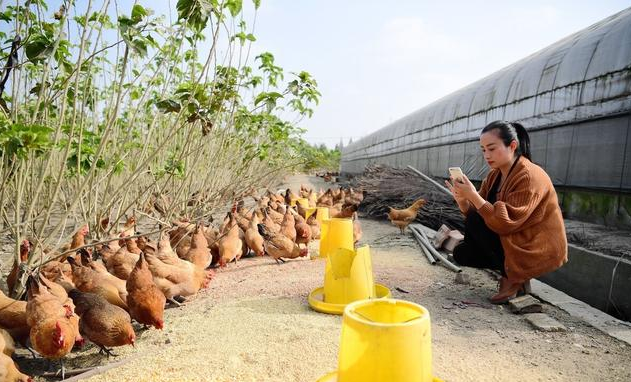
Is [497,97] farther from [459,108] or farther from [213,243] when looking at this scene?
[213,243]

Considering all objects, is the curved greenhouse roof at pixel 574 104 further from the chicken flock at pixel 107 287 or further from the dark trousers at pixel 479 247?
the chicken flock at pixel 107 287

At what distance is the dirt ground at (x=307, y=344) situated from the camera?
2.21 m

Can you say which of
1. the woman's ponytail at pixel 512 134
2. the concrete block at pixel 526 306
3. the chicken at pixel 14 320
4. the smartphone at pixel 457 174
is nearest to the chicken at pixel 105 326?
the chicken at pixel 14 320

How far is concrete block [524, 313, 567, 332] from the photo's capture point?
2746 millimetres

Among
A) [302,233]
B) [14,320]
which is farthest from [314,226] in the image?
[14,320]

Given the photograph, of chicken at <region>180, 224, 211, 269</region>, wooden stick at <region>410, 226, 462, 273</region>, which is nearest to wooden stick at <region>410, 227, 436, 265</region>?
wooden stick at <region>410, 226, 462, 273</region>

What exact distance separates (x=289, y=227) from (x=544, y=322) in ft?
10.2

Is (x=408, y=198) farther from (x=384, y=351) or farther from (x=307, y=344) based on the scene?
(x=384, y=351)

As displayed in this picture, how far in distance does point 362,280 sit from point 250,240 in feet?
7.53

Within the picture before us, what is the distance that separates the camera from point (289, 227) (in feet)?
17.0

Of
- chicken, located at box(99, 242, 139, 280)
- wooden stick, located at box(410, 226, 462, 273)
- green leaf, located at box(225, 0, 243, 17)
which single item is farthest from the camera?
wooden stick, located at box(410, 226, 462, 273)

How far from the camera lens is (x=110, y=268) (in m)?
3.48

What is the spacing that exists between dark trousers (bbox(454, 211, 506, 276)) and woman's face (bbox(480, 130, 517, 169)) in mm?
534

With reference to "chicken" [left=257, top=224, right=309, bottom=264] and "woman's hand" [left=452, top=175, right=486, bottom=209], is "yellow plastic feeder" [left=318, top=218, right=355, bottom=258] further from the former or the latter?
"woman's hand" [left=452, top=175, right=486, bottom=209]
